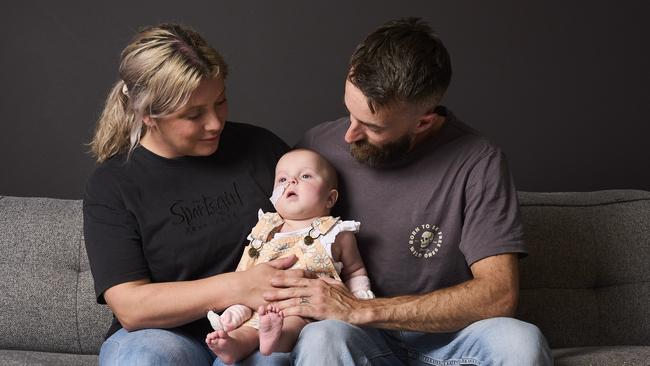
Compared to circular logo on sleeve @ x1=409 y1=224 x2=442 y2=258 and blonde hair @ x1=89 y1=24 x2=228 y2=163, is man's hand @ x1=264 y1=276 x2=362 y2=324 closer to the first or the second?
circular logo on sleeve @ x1=409 y1=224 x2=442 y2=258

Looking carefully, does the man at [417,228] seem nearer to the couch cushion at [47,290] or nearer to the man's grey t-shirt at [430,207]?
the man's grey t-shirt at [430,207]

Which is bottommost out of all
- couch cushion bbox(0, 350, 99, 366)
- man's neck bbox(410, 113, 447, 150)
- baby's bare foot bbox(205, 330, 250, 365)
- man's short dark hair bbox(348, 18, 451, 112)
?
couch cushion bbox(0, 350, 99, 366)

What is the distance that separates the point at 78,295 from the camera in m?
3.56

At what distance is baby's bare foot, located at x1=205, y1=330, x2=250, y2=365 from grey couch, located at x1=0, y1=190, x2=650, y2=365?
98 centimetres

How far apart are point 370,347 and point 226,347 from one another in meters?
0.43

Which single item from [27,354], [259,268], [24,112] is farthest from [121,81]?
[24,112]

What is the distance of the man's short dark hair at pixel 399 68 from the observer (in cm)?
289

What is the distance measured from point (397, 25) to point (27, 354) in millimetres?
Result: 1682

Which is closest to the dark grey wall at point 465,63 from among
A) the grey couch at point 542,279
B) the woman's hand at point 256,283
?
the grey couch at point 542,279

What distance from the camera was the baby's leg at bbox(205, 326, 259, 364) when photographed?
2.61 meters

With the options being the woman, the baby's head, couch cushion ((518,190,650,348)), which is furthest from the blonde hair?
couch cushion ((518,190,650,348))

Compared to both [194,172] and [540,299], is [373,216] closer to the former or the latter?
[194,172]

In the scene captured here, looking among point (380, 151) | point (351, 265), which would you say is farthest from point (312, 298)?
point (380, 151)

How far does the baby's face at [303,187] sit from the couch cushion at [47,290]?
2.97 feet
